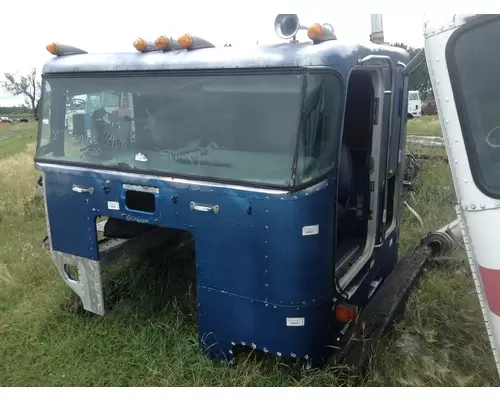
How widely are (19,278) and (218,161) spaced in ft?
9.93

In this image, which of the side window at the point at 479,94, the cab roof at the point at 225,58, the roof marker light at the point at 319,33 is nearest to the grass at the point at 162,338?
the side window at the point at 479,94

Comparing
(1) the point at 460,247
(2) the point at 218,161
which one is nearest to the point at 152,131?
(2) the point at 218,161

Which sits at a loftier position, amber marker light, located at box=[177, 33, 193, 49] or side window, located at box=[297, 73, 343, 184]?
amber marker light, located at box=[177, 33, 193, 49]

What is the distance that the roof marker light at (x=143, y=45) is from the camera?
304cm

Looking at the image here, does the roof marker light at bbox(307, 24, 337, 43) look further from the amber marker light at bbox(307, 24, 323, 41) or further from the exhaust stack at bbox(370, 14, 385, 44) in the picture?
the exhaust stack at bbox(370, 14, 385, 44)

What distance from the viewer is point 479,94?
214 centimetres

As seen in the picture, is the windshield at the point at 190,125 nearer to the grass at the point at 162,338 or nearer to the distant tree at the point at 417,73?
the distant tree at the point at 417,73

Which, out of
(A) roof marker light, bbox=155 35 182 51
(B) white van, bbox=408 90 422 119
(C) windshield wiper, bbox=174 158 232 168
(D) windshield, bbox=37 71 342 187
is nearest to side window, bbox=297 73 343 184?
(D) windshield, bbox=37 71 342 187

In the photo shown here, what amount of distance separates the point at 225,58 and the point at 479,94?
4.51ft

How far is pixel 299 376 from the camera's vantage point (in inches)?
119

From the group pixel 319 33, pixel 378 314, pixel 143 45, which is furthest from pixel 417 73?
pixel 143 45

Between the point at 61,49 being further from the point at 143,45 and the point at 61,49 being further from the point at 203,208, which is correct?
the point at 203,208

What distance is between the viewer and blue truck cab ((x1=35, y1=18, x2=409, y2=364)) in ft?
8.63

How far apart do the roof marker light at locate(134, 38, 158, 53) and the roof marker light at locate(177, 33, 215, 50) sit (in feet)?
0.89
